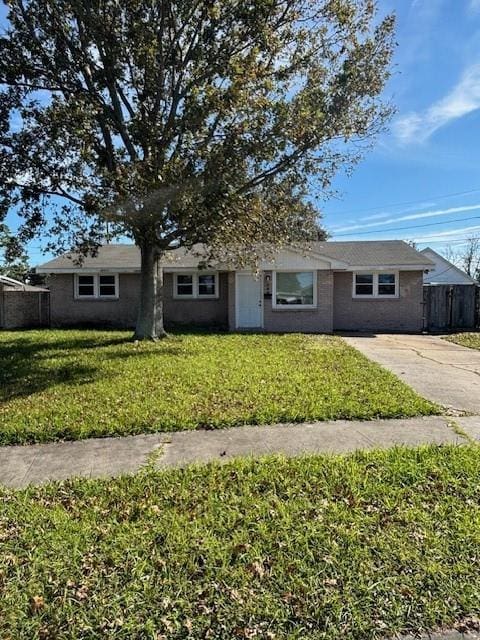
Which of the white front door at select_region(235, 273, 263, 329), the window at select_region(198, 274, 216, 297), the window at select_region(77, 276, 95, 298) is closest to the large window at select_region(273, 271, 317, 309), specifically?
the white front door at select_region(235, 273, 263, 329)

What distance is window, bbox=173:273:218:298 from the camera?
63.9 ft

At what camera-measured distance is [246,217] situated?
1181cm

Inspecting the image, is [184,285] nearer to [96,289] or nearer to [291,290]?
[96,289]

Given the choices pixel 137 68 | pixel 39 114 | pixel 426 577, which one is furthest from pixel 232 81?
pixel 426 577

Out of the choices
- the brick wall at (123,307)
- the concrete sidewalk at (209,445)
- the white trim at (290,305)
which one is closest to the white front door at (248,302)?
the white trim at (290,305)

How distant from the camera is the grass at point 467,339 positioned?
14.1 meters

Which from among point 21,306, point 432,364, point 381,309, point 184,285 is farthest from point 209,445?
point 21,306

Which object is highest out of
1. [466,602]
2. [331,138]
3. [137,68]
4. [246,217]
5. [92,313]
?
[137,68]

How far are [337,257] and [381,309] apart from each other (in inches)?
113

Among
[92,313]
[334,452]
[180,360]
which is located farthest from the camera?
[92,313]

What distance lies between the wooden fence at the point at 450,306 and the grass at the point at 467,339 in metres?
1.26

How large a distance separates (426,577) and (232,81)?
31.4 feet

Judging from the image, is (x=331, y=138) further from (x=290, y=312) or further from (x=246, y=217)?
(x=290, y=312)

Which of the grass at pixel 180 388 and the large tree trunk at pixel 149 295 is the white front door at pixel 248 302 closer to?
the large tree trunk at pixel 149 295
